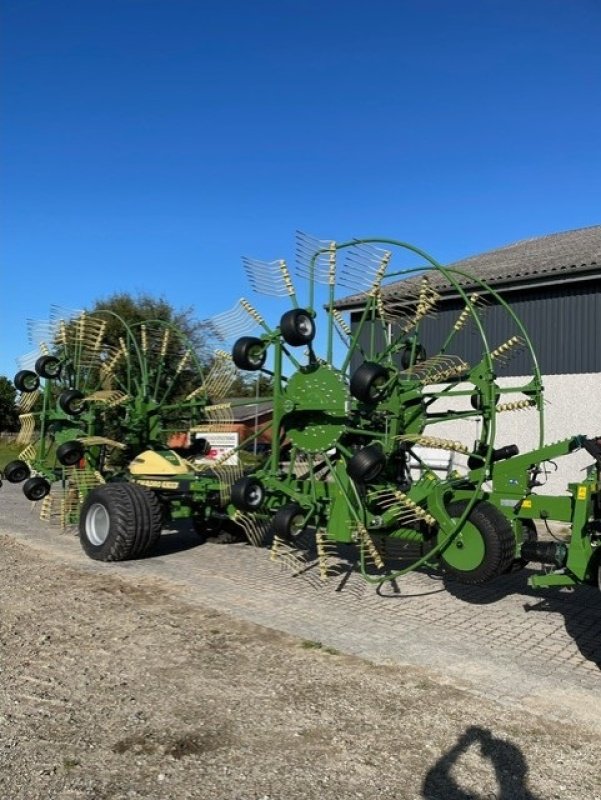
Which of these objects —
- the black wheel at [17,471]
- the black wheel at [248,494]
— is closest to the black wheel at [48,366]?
the black wheel at [17,471]

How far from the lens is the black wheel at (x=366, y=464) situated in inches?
258

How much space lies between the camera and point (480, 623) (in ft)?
21.9

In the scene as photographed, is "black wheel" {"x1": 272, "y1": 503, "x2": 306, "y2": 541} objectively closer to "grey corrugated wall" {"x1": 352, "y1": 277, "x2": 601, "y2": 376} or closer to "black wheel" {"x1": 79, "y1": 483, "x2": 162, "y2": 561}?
"black wheel" {"x1": 79, "y1": 483, "x2": 162, "y2": 561}

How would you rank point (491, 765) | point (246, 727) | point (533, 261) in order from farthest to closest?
point (533, 261) → point (246, 727) → point (491, 765)

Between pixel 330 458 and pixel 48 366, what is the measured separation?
5.39 m

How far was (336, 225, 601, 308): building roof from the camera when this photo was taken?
13.4 meters

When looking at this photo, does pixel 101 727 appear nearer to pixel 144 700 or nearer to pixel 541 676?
pixel 144 700

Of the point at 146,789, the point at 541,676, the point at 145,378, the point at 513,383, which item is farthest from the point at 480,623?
the point at 513,383

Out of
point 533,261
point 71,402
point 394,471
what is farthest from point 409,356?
point 533,261

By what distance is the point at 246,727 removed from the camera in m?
4.36

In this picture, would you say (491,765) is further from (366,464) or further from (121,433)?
(121,433)

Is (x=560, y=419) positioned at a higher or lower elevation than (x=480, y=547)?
higher

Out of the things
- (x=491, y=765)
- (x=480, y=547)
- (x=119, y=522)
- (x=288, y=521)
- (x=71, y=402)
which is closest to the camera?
(x=491, y=765)

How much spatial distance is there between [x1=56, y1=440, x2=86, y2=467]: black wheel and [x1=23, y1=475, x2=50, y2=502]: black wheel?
95 centimetres
